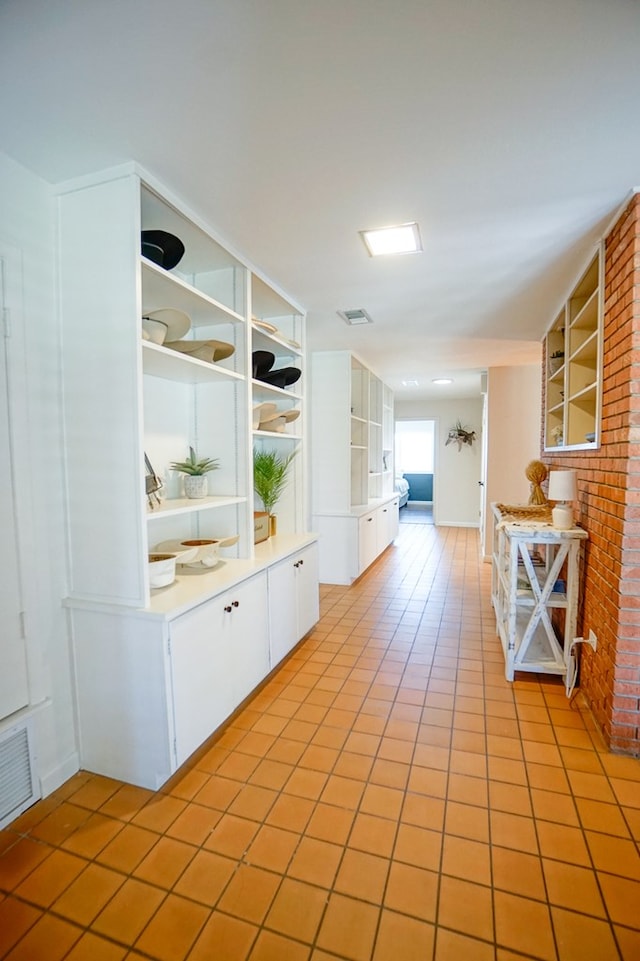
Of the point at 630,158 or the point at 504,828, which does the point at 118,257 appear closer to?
the point at 630,158

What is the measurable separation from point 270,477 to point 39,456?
64.3 inches

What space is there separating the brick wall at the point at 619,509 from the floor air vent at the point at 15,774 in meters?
2.38

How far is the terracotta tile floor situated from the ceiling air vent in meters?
2.54

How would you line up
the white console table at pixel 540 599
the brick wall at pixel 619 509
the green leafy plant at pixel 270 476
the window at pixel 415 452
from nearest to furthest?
the brick wall at pixel 619 509 → the white console table at pixel 540 599 → the green leafy plant at pixel 270 476 → the window at pixel 415 452

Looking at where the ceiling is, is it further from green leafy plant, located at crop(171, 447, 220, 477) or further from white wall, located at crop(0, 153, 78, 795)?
green leafy plant, located at crop(171, 447, 220, 477)

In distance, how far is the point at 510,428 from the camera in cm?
536

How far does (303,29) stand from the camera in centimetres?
110

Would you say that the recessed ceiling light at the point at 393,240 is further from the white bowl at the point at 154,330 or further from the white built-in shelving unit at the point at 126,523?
the white bowl at the point at 154,330

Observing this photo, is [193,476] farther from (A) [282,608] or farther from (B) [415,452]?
(B) [415,452]

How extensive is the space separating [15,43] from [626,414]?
2.34m

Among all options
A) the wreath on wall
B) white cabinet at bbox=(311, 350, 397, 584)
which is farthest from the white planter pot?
the wreath on wall

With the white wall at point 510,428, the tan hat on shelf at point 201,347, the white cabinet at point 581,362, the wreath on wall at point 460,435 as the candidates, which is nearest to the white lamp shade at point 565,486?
the white cabinet at point 581,362

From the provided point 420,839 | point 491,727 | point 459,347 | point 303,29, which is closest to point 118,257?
point 303,29

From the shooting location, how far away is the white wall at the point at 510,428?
17.6 feet
